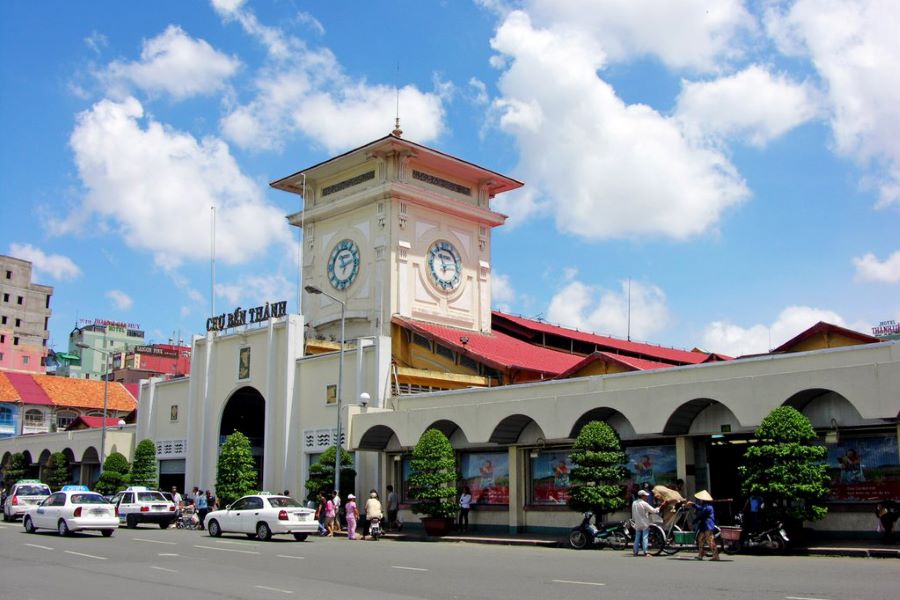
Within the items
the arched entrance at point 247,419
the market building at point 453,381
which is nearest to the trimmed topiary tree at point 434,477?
the market building at point 453,381

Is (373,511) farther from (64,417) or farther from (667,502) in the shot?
(64,417)

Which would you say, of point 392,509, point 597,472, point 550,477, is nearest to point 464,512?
point 392,509

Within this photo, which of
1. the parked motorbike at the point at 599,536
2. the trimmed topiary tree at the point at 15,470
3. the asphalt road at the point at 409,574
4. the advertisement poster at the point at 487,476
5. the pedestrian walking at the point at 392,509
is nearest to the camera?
the asphalt road at the point at 409,574

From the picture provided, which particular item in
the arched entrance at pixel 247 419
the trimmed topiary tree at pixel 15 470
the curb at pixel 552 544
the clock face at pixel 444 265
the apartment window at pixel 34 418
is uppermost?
the clock face at pixel 444 265

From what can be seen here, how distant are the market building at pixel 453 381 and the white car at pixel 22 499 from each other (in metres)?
6.93

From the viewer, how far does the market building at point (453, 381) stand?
25469 mm

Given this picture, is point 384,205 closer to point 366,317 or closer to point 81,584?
point 366,317

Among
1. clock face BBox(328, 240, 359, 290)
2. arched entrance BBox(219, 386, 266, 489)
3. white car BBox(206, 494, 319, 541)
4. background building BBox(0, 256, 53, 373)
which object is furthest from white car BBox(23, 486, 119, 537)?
background building BBox(0, 256, 53, 373)

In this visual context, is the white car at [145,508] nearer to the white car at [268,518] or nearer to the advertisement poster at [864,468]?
the white car at [268,518]

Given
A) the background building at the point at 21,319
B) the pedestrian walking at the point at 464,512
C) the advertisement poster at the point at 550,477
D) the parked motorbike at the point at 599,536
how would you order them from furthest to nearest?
the background building at the point at 21,319
the pedestrian walking at the point at 464,512
the advertisement poster at the point at 550,477
the parked motorbike at the point at 599,536

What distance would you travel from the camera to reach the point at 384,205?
1788 inches

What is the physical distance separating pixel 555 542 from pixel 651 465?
397 cm

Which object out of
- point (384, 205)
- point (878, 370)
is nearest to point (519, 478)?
point (878, 370)

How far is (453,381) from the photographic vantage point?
138ft
